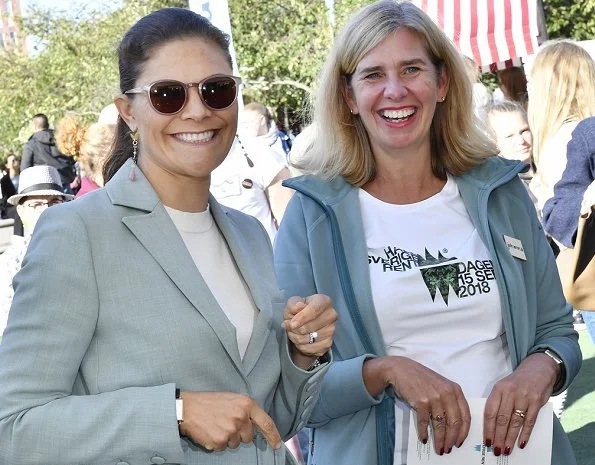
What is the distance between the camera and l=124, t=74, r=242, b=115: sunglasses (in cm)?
248

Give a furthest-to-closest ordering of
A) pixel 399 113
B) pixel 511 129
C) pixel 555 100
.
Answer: pixel 511 129 < pixel 555 100 < pixel 399 113

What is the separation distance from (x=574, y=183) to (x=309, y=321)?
2176mm

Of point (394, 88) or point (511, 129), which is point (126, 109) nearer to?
point (394, 88)

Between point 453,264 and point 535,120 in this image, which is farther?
point 535,120

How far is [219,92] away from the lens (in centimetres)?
254

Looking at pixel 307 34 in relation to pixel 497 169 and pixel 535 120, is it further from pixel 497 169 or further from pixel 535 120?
pixel 497 169

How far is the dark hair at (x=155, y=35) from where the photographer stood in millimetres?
2547

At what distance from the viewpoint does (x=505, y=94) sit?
8.92 metres

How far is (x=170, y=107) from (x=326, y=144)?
121 centimetres

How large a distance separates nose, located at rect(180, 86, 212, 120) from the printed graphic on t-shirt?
3.08 feet

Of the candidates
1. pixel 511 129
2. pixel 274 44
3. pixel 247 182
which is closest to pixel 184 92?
pixel 247 182

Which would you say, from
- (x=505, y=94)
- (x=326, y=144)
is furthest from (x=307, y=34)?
(x=326, y=144)

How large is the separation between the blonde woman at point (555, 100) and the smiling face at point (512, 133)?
55.2 inches

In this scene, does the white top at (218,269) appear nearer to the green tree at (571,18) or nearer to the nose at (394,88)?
the nose at (394,88)
